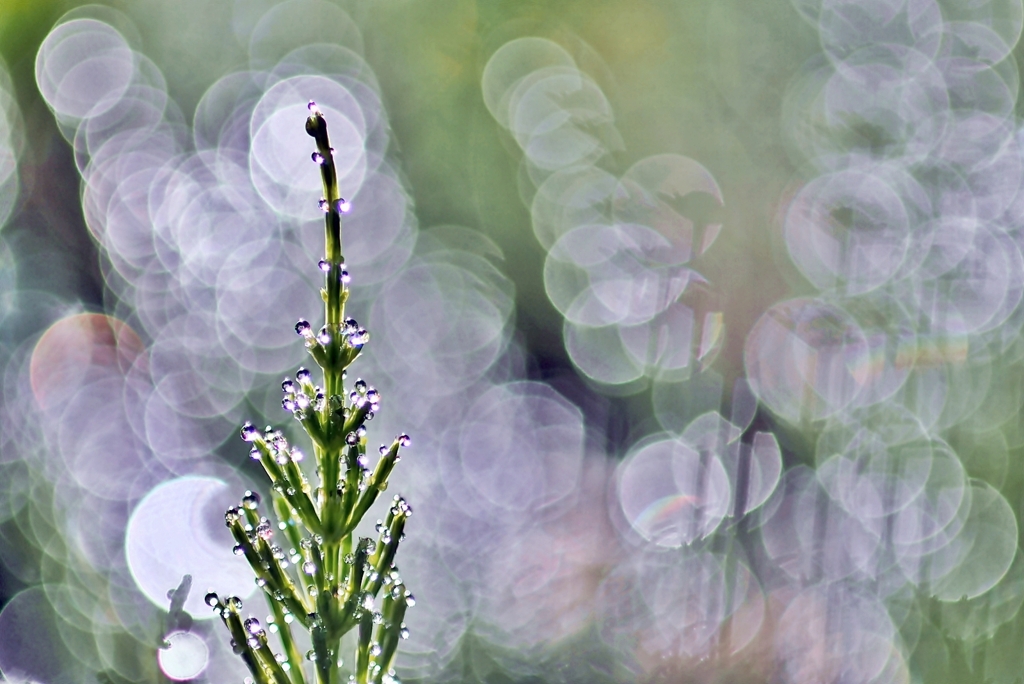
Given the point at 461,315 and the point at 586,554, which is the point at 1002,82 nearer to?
the point at 586,554

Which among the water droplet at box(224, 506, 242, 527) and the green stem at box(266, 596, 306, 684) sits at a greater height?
the water droplet at box(224, 506, 242, 527)

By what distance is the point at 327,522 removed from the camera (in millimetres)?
1094

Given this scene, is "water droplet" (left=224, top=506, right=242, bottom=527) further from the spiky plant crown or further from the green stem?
the green stem

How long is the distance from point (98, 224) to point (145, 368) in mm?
1729

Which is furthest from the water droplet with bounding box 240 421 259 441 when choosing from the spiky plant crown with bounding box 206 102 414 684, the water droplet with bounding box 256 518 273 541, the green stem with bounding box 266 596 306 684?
the green stem with bounding box 266 596 306 684

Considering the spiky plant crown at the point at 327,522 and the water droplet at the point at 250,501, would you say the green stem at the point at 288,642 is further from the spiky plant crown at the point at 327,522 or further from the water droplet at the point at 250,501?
the water droplet at the point at 250,501

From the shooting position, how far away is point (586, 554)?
425cm

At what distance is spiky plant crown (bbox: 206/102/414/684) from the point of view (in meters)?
1.05

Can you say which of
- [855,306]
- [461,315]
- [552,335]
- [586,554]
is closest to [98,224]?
[461,315]

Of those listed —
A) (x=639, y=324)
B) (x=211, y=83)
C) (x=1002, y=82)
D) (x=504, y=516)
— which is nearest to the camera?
(x=1002, y=82)

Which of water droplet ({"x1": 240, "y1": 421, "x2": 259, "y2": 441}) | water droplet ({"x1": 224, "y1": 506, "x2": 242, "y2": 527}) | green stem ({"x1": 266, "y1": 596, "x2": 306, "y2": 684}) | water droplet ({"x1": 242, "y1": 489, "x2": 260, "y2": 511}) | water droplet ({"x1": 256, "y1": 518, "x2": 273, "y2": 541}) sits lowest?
green stem ({"x1": 266, "y1": 596, "x2": 306, "y2": 684})

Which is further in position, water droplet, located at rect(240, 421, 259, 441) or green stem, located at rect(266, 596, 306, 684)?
green stem, located at rect(266, 596, 306, 684)

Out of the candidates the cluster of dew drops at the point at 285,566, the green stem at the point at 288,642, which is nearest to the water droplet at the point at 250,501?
the cluster of dew drops at the point at 285,566

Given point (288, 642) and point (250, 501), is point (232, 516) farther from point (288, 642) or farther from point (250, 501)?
point (288, 642)
